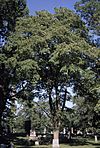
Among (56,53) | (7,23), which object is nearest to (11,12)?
(7,23)

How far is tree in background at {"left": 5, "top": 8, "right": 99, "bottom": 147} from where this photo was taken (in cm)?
3095

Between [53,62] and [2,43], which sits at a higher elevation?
[2,43]

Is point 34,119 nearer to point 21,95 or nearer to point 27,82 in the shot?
point 21,95

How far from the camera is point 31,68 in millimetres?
30562

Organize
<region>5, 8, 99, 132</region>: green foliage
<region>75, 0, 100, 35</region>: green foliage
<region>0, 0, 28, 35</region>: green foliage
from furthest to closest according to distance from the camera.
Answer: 1. <region>0, 0, 28, 35</region>: green foliage
2. <region>75, 0, 100, 35</region>: green foliage
3. <region>5, 8, 99, 132</region>: green foliage

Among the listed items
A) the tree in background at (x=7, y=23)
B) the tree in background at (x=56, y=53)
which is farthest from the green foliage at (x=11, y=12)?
the tree in background at (x=56, y=53)

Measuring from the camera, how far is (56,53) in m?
30.5

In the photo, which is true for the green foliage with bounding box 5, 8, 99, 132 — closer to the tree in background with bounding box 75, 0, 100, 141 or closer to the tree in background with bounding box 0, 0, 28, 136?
the tree in background with bounding box 75, 0, 100, 141

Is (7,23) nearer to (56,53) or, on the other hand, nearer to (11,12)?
(11,12)

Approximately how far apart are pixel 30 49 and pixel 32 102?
11765 mm

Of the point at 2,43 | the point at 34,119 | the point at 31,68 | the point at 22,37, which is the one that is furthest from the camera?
the point at 34,119

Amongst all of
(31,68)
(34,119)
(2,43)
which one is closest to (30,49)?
(31,68)

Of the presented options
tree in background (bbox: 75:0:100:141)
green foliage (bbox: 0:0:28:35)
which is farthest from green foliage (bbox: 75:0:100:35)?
green foliage (bbox: 0:0:28:35)

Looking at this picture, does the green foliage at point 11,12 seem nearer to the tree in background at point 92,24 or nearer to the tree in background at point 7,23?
the tree in background at point 7,23
